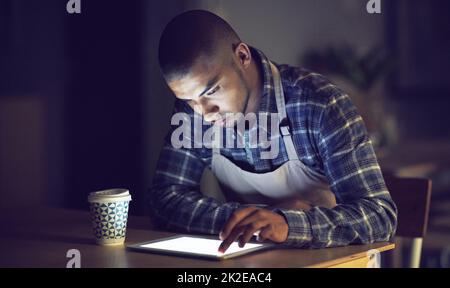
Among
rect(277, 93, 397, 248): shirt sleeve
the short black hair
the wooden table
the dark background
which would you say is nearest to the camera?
the wooden table

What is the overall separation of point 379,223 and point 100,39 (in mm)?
2131

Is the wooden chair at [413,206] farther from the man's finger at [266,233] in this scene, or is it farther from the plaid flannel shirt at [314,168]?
the man's finger at [266,233]

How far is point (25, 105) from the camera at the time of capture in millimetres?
3447

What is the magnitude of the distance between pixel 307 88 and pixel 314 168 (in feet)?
0.63

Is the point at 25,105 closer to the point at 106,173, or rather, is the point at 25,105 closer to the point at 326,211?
the point at 106,173

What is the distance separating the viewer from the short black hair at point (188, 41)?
1535mm

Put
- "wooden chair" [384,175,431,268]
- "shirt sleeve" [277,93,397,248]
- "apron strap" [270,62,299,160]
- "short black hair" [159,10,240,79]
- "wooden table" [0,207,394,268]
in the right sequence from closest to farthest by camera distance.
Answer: "wooden table" [0,207,394,268]
"shirt sleeve" [277,93,397,248]
"short black hair" [159,10,240,79]
"apron strap" [270,62,299,160]
"wooden chair" [384,175,431,268]

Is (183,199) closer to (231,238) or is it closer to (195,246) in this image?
(195,246)

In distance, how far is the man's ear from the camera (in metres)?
Result: 1.68

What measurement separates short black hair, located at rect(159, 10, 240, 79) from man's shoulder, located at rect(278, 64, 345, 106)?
19cm

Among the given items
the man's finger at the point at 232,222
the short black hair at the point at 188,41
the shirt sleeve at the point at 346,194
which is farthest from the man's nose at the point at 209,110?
the man's finger at the point at 232,222

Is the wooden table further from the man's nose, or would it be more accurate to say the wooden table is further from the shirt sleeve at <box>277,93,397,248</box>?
the man's nose

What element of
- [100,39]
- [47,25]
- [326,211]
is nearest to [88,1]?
[100,39]

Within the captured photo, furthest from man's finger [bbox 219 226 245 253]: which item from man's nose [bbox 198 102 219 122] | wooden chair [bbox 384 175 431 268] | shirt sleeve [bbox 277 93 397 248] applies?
wooden chair [bbox 384 175 431 268]
